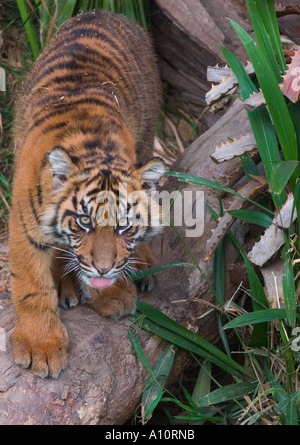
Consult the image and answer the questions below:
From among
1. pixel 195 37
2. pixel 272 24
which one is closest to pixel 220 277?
pixel 272 24

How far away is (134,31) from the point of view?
445 cm

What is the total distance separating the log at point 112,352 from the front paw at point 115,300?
4 centimetres

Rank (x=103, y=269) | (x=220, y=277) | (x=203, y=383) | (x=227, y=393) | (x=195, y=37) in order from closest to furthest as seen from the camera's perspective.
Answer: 1. (x=103, y=269)
2. (x=227, y=393)
3. (x=203, y=383)
4. (x=220, y=277)
5. (x=195, y=37)

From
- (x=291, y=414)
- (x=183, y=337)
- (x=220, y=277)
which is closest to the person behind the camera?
(x=291, y=414)

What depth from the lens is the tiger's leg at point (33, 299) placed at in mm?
3062

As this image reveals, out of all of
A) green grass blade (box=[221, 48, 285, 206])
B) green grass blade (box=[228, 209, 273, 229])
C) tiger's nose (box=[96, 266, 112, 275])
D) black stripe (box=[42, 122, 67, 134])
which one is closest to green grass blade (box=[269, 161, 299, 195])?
green grass blade (box=[221, 48, 285, 206])

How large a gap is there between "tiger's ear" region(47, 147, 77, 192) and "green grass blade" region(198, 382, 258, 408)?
3.81 ft

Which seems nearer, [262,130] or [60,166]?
[60,166]

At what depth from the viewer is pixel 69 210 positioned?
308 centimetres

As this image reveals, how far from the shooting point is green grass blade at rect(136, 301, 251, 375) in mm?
3312

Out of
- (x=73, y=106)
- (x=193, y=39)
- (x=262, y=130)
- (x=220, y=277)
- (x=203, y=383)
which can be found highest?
(x=193, y=39)

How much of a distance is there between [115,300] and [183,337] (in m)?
0.37

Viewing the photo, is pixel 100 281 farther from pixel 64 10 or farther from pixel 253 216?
pixel 64 10

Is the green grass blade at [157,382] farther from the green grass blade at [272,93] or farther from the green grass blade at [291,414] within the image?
the green grass blade at [272,93]
